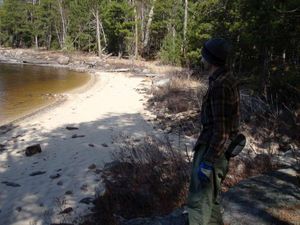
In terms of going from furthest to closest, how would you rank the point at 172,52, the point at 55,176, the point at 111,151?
the point at 172,52
the point at 111,151
the point at 55,176

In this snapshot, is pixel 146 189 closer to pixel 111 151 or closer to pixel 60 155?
pixel 111 151

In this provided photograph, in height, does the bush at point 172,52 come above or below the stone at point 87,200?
above

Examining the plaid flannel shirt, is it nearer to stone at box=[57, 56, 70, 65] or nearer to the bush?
the bush

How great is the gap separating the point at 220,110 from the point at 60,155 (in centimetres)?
711

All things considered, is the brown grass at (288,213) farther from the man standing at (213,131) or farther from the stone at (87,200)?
the stone at (87,200)

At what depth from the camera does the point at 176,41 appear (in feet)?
104

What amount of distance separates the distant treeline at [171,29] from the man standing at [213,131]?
4.16m

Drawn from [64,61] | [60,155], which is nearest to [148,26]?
[64,61]

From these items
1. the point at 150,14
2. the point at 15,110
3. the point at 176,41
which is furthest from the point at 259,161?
the point at 150,14

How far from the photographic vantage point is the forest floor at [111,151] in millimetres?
6141

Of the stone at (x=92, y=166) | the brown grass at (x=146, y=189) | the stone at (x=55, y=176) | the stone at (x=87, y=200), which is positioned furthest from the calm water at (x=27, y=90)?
the brown grass at (x=146, y=189)

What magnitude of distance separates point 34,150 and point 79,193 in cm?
336

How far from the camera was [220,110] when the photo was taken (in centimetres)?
328

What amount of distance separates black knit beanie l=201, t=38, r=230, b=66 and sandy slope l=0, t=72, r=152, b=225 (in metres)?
3.82
